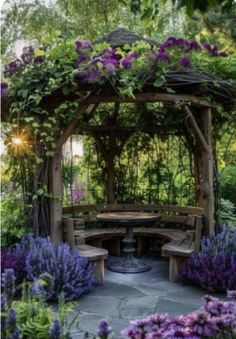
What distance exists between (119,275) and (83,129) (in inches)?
85.2

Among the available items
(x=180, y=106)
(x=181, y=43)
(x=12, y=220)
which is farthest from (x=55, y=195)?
(x=181, y=43)

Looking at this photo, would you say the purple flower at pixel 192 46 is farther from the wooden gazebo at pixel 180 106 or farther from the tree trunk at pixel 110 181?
the tree trunk at pixel 110 181

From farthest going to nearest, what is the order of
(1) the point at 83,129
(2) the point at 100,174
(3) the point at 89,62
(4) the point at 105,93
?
(2) the point at 100,174 < (1) the point at 83,129 < (4) the point at 105,93 < (3) the point at 89,62

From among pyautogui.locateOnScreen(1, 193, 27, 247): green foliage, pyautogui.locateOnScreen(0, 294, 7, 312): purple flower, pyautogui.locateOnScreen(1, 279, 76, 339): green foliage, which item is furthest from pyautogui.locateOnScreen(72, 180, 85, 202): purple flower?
pyautogui.locateOnScreen(0, 294, 7, 312): purple flower

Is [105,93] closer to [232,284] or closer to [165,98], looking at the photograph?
[165,98]

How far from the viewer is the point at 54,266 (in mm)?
3795

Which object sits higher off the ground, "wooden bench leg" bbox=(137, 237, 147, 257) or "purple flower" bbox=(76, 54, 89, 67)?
"purple flower" bbox=(76, 54, 89, 67)

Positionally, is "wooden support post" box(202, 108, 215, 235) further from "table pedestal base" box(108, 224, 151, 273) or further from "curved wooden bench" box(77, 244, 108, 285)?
"curved wooden bench" box(77, 244, 108, 285)

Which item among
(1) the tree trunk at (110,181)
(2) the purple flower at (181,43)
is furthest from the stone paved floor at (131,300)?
(2) the purple flower at (181,43)

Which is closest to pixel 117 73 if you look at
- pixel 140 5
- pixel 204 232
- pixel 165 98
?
pixel 165 98

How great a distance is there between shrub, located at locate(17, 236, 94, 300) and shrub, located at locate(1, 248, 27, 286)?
12 centimetres

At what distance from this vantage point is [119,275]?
4777mm

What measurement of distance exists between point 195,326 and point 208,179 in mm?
2861

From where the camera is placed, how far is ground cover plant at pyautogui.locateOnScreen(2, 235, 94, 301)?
3.75 m
